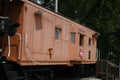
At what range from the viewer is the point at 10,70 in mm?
11797

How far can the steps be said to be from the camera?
1121cm

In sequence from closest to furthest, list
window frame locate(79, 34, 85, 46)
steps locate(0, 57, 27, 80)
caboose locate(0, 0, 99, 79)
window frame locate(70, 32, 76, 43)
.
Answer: steps locate(0, 57, 27, 80)
caboose locate(0, 0, 99, 79)
window frame locate(70, 32, 76, 43)
window frame locate(79, 34, 85, 46)

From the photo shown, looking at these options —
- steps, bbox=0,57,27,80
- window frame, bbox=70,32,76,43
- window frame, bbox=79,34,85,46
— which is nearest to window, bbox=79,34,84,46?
window frame, bbox=79,34,85,46

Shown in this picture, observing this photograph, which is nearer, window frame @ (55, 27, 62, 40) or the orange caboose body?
the orange caboose body

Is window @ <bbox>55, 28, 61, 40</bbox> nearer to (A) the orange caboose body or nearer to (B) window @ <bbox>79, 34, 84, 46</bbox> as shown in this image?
(A) the orange caboose body

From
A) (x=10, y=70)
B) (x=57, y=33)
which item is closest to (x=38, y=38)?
(x=57, y=33)

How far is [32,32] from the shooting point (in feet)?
45.2

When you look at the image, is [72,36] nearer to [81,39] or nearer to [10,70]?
[81,39]

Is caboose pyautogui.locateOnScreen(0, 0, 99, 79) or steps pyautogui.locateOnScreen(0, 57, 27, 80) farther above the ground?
caboose pyautogui.locateOnScreen(0, 0, 99, 79)

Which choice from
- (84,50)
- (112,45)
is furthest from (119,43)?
(84,50)

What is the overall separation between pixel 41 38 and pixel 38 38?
1.00 ft

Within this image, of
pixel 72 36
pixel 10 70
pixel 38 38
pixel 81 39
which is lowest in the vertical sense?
pixel 10 70

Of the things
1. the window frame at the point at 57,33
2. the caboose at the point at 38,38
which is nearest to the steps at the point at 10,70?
the caboose at the point at 38,38

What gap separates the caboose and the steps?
1.05ft
